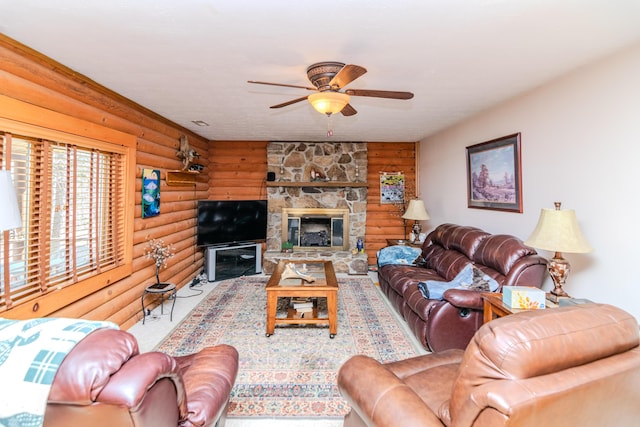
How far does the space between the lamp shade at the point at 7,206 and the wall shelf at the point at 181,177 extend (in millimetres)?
2703

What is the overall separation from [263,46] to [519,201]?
2.88 meters

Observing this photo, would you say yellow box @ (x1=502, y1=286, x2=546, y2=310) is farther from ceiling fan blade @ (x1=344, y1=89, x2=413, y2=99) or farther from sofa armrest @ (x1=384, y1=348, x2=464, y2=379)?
ceiling fan blade @ (x1=344, y1=89, x2=413, y2=99)

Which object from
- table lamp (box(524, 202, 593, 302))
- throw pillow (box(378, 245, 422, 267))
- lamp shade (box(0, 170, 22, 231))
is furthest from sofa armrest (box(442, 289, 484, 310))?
lamp shade (box(0, 170, 22, 231))

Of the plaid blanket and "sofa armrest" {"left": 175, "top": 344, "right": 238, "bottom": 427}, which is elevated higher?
the plaid blanket

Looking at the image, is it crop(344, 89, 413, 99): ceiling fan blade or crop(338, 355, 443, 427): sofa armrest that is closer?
crop(338, 355, 443, 427): sofa armrest

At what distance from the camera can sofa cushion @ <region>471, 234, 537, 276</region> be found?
2684 millimetres

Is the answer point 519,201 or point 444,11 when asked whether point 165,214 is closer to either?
point 444,11

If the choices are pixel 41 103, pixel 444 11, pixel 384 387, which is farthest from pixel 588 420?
pixel 41 103

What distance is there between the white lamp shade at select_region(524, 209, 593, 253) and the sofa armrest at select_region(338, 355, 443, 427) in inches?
64.3

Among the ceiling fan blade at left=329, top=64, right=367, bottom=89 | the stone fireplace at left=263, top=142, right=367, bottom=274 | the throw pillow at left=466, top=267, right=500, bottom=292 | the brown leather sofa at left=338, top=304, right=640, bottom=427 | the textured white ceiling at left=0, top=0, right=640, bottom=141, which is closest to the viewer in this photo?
the brown leather sofa at left=338, top=304, right=640, bottom=427

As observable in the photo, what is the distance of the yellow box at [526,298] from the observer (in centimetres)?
208

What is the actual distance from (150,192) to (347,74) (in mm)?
2817

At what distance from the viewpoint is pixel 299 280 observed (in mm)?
3270

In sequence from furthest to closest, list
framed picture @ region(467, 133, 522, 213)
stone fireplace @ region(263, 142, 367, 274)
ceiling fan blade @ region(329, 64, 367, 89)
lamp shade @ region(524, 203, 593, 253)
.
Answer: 1. stone fireplace @ region(263, 142, 367, 274)
2. framed picture @ region(467, 133, 522, 213)
3. lamp shade @ region(524, 203, 593, 253)
4. ceiling fan blade @ region(329, 64, 367, 89)
